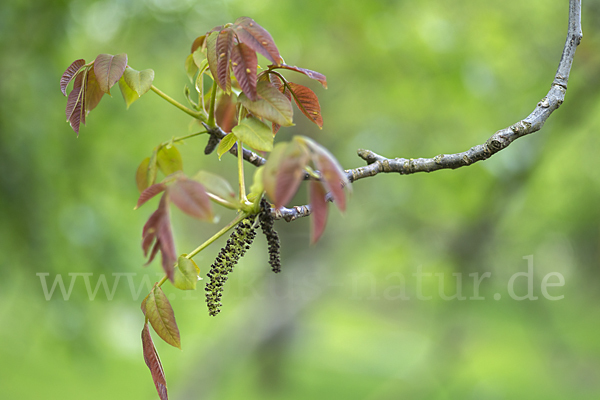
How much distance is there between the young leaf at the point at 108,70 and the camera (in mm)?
983

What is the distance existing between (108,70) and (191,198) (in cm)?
45

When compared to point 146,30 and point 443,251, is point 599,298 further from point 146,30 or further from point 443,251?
point 146,30

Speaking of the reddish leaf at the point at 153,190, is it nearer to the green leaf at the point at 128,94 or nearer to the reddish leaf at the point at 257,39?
the reddish leaf at the point at 257,39

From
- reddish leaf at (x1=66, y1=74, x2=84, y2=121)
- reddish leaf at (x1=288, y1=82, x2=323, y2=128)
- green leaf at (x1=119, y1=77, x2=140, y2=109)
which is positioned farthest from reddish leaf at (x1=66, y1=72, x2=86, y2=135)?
reddish leaf at (x1=288, y1=82, x2=323, y2=128)

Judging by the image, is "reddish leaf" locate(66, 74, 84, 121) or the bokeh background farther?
the bokeh background

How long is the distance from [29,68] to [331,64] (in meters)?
3.39

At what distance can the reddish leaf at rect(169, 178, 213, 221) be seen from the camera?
0.71m

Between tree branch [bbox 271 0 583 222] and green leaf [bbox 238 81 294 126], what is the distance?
0.60 ft

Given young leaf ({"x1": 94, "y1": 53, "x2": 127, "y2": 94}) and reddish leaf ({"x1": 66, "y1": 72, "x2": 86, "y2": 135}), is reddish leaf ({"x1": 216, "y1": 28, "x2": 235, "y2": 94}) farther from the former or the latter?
reddish leaf ({"x1": 66, "y1": 72, "x2": 86, "y2": 135})

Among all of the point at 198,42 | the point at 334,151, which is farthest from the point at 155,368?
the point at 334,151

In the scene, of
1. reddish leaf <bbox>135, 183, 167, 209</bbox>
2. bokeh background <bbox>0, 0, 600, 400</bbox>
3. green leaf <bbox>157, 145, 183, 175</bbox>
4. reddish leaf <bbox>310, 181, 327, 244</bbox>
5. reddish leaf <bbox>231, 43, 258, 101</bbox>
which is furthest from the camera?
bokeh background <bbox>0, 0, 600, 400</bbox>

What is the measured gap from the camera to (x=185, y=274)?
93 centimetres

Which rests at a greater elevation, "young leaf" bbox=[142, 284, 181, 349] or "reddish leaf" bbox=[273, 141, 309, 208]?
"reddish leaf" bbox=[273, 141, 309, 208]

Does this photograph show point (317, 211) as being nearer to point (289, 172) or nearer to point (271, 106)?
point (289, 172)
